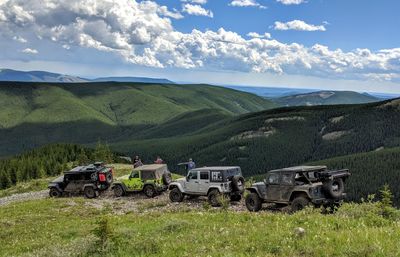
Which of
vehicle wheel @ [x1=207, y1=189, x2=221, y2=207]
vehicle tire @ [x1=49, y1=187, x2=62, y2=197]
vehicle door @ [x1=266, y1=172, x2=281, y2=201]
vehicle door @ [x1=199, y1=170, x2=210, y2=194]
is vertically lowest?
vehicle tire @ [x1=49, y1=187, x2=62, y2=197]

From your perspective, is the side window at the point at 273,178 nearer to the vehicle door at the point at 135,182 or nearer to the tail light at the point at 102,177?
the vehicle door at the point at 135,182

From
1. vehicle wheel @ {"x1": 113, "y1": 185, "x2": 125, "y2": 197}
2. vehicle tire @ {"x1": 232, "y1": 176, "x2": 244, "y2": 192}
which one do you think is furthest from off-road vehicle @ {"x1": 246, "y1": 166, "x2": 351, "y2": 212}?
vehicle wheel @ {"x1": 113, "y1": 185, "x2": 125, "y2": 197}

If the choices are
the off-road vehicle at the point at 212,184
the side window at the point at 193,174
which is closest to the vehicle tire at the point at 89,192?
the off-road vehicle at the point at 212,184

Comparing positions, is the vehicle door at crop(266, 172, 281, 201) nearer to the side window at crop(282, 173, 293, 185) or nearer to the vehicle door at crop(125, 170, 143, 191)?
the side window at crop(282, 173, 293, 185)

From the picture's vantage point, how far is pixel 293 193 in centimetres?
2503

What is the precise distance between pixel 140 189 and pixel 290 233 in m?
23.5

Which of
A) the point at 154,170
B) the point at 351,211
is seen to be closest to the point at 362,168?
the point at 154,170

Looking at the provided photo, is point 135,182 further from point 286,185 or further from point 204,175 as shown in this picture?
point 286,185

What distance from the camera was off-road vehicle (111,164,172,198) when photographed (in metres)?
35.6

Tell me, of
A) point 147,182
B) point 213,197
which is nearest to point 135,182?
point 147,182

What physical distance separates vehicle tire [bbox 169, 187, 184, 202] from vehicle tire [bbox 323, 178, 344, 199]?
11.7 meters

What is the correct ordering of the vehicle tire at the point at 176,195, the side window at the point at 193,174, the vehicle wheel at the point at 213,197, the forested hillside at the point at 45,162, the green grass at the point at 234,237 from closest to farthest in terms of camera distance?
the green grass at the point at 234,237, the vehicle wheel at the point at 213,197, the side window at the point at 193,174, the vehicle tire at the point at 176,195, the forested hillside at the point at 45,162

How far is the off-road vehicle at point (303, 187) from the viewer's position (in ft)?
79.6

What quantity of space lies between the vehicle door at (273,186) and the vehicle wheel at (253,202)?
735 millimetres
